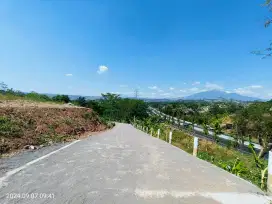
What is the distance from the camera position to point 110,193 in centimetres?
368

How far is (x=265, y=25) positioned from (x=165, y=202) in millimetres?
3553

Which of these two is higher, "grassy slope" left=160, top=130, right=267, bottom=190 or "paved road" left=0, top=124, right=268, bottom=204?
"paved road" left=0, top=124, right=268, bottom=204

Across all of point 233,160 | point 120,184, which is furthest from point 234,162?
point 233,160

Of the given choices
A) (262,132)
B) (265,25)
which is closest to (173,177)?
(265,25)

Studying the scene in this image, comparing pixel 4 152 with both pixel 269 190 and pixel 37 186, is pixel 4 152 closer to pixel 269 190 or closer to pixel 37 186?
pixel 37 186

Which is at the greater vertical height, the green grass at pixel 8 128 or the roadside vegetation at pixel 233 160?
the green grass at pixel 8 128

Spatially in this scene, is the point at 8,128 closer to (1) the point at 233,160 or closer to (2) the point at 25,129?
(2) the point at 25,129

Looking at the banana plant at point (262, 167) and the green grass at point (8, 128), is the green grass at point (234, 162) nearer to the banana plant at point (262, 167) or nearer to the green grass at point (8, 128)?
the banana plant at point (262, 167)

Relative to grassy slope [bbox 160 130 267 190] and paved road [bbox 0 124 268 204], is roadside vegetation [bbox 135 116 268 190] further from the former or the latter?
paved road [bbox 0 124 268 204]
